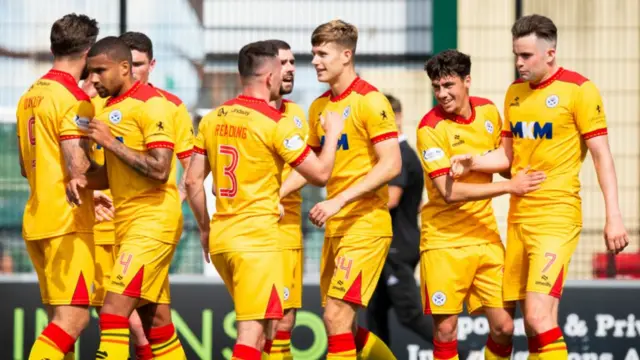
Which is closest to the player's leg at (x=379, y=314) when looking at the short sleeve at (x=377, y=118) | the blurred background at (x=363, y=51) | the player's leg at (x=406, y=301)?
the player's leg at (x=406, y=301)

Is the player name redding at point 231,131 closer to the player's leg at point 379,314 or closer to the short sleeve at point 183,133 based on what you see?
the short sleeve at point 183,133

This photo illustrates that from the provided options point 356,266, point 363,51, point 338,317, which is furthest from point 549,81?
point 363,51

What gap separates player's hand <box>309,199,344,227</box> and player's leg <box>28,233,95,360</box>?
4.88 ft

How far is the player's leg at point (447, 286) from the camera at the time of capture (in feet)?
26.6

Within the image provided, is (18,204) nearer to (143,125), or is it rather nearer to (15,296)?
(15,296)

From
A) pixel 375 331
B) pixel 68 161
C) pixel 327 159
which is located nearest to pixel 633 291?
pixel 375 331

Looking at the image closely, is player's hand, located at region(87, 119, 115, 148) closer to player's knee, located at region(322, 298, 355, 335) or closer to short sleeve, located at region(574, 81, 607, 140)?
player's knee, located at region(322, 298, 355, 335)

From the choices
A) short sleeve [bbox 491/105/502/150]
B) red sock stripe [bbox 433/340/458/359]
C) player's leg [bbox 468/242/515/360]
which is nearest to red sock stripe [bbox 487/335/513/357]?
player's leg [bbox 468/242/515/360]

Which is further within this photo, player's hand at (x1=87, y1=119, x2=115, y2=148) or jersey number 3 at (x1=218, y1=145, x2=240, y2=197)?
player's hand at (x1=87, y1=119, x2=115, y2=148)

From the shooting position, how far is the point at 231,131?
724cm

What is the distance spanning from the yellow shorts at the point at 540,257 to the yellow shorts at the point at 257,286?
155 cm

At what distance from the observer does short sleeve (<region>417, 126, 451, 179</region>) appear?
8000 mm

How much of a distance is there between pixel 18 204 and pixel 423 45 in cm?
382

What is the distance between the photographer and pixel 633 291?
10438mm
